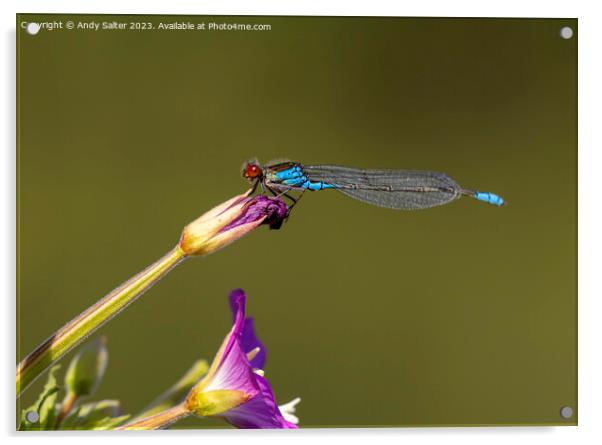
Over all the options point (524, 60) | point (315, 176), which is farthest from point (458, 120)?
point (315, 176)

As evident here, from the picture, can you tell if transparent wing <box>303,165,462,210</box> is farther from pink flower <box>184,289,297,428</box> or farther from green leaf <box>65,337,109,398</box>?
green leaf <box>65,337,109,398</box>

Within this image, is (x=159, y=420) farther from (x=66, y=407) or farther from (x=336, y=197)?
(x=336, y=197)

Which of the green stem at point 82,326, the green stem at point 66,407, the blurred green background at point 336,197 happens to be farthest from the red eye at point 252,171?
the green stem at point 66,407

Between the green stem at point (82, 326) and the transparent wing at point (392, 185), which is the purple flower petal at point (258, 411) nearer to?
the green stem at point (82, 326)

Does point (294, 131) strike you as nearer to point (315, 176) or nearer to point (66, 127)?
point (315, 176)

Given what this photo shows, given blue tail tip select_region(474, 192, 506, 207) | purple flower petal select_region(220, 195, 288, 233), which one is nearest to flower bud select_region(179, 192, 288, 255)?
purple flower petal select_region(220, 195, 288, 233)

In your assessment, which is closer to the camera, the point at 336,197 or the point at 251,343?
the point at 251,343

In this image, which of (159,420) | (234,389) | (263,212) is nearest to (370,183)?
(263,212)
